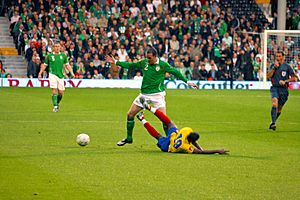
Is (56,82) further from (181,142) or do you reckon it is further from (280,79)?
(181,142)

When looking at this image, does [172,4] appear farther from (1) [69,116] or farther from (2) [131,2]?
(1) [69,116]

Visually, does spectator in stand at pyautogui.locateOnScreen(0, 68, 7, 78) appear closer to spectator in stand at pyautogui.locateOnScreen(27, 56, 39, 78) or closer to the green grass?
spectator in stand at pyautogui.locateOnScreen(27, 56, 39, 78)

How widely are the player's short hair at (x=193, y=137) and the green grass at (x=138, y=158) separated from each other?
322 millimetres

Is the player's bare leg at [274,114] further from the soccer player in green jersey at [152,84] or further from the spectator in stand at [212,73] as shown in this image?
the spectator in stand at [212,73]

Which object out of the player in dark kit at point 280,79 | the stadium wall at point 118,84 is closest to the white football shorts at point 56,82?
the player in dark kit at point 280,79

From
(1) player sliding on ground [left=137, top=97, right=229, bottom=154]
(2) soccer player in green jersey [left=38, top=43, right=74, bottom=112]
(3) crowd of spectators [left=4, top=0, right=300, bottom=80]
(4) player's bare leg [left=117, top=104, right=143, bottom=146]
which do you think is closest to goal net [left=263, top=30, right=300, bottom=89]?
(3) crowd of spectators [left=4, top=0, right=300, bottom=80]

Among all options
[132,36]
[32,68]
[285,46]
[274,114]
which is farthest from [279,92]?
[132,36]

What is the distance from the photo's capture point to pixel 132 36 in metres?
40.3

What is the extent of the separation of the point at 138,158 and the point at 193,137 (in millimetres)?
1029

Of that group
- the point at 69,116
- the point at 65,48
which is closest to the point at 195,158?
the point at 69,116

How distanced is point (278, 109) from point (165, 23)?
21245 millimetres

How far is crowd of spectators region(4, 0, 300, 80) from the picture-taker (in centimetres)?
3881

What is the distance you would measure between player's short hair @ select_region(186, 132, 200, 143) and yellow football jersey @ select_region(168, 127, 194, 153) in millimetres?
83

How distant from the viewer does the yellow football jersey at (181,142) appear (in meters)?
14.6
